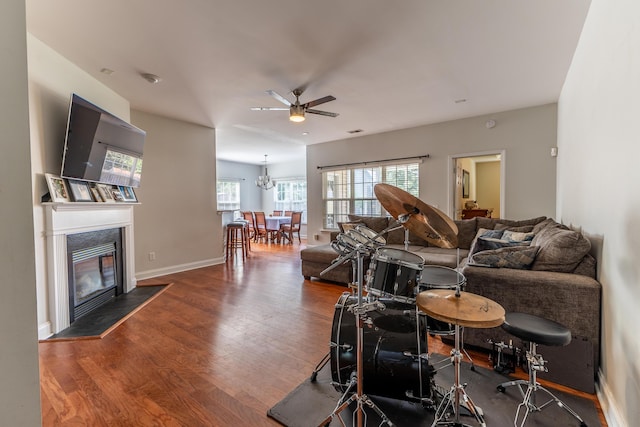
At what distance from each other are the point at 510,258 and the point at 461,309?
1168 millimetres

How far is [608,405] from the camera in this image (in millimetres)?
1499

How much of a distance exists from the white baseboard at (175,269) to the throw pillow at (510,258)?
4.36 m

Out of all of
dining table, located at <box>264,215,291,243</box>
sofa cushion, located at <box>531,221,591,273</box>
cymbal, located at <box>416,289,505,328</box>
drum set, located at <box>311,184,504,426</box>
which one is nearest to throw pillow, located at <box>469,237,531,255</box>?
sofa cushion, located at <box>531,221,591,273</box>

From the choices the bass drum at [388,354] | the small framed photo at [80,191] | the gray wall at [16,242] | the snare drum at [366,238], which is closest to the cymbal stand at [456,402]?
the bass drum at [388,354]

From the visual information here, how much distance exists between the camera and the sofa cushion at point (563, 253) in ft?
6.14

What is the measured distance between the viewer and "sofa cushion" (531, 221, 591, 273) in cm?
187

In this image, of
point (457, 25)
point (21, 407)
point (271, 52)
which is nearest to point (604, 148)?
point (457, 25)

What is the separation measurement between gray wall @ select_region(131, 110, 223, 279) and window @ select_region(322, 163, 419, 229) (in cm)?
270

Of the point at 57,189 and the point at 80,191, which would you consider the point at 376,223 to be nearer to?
the point at 80,191

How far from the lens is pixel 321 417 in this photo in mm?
1506

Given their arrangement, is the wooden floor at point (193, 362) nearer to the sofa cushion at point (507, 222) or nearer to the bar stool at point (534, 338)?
the bar stool at point (534, 338)

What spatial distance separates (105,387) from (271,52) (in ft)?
9.67

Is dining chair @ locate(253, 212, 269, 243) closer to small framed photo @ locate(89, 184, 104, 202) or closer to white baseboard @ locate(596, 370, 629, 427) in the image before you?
small framed photo @ locate(89, 184, 104, 202)

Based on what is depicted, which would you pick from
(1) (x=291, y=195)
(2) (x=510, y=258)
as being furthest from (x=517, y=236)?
(1) (x=291, y=195)
